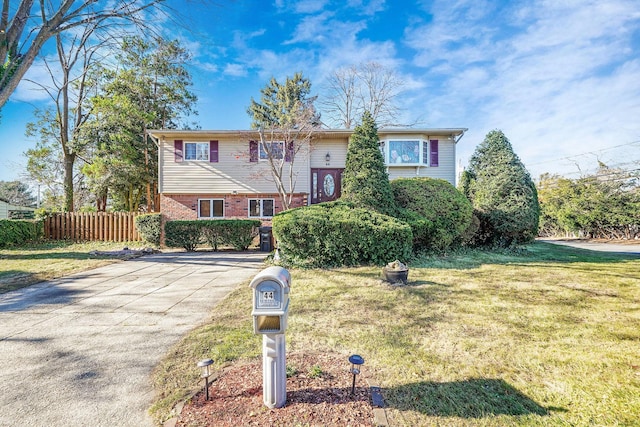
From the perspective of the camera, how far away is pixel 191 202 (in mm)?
13328

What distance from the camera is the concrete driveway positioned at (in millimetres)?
2020

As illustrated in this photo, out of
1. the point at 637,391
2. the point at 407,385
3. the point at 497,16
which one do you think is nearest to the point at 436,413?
the point at 407,385

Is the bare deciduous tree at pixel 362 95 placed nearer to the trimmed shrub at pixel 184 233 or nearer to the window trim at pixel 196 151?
the window trim at pixel 196 151

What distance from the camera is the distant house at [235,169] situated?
1327cm

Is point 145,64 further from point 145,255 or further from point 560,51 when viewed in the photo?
point 560,51

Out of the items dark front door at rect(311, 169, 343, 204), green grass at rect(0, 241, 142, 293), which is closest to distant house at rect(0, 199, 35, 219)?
green grass at rect(0, 241, 142, 293)

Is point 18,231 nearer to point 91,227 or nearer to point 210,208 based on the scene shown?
point 91,227

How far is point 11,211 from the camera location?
2189 cm

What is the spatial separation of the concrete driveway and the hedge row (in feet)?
14.1

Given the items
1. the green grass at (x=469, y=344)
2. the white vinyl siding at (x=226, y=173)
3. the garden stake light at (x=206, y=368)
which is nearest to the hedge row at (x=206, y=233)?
the white vinyl siding at (x=226, y=173)

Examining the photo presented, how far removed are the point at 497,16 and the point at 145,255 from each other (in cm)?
1327

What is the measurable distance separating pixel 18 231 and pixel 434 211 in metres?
16.2

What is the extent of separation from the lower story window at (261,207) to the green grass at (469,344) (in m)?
8.23

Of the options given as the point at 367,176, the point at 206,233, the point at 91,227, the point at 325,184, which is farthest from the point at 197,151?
the point at 367,176
